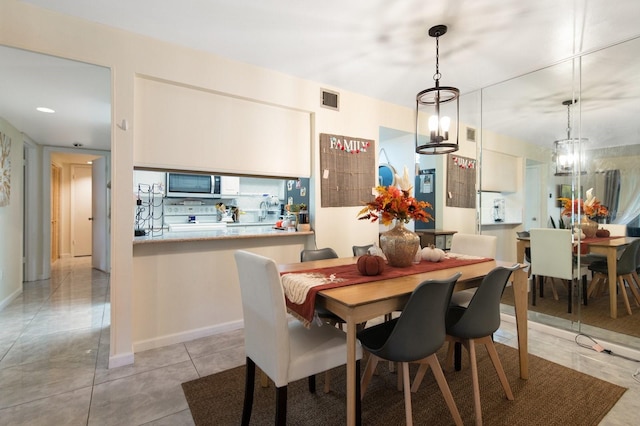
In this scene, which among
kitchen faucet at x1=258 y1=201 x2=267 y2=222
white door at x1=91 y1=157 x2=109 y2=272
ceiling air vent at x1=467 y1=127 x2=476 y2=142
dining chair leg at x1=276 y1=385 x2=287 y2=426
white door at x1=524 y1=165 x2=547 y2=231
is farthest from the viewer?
kitchen faucet at x1=258 y1=201 x2=267 y2=222

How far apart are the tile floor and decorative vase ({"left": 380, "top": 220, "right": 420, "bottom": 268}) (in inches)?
54.4

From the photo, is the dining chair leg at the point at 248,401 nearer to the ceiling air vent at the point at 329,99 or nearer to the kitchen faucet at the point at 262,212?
the ceiling air vent at the point at 329,99

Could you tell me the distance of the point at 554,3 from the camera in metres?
2.12

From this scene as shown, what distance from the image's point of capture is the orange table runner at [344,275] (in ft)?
5.27

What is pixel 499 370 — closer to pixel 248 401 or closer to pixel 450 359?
pixel 450 359

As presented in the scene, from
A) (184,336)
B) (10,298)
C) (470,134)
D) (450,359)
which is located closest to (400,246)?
(450,359)

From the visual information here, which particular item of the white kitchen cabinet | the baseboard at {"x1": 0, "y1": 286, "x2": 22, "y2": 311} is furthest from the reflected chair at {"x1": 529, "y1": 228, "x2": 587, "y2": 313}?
the baseboard at {"x1": 0, "y1": 286, "x2": 22, "y2": 311}

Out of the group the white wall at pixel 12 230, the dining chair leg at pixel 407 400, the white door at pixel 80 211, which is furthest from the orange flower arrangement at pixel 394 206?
the white door at pixel 80 211

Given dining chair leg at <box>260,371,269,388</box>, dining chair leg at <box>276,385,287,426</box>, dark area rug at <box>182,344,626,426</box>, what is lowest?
dark area rug at <box>182,344,626,426</box>

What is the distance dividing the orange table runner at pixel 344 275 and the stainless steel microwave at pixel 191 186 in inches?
136

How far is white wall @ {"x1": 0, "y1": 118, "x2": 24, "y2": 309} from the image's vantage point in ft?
12.3

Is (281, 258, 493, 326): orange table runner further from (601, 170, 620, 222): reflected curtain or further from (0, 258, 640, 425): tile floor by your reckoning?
(601, 170, 620, 222): reflected curtain

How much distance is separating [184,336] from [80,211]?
6.82m

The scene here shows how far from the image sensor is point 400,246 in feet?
7.12
